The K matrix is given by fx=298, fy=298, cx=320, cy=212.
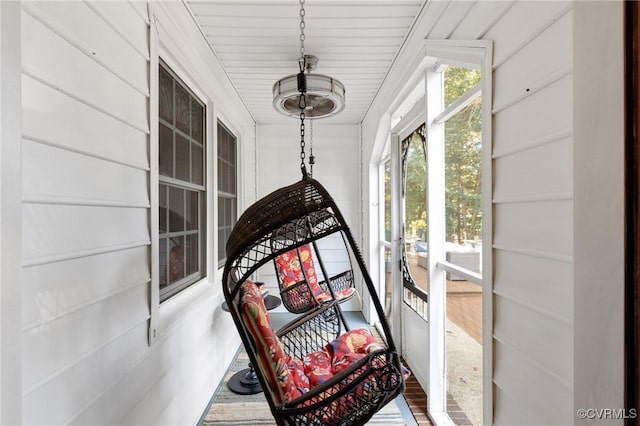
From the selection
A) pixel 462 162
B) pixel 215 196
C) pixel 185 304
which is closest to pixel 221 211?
pixel 215 196

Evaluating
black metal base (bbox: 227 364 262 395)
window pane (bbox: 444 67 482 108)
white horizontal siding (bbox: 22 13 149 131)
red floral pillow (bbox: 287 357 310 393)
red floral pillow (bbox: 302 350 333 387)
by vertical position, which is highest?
window pane (bbox: 444 67 482 108)

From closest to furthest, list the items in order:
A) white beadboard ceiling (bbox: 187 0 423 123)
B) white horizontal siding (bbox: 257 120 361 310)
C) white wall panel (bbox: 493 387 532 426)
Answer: white wall panel (bbox: 493 387 532 426) → white beadboard ceiling (bbox: 187 0 423 123) → white horizontal siding (bbox: 257 120 361 310)

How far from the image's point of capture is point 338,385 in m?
1.23

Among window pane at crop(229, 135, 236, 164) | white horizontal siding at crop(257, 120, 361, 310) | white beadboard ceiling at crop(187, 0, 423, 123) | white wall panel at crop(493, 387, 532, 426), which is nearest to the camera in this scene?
white wall panel at crop(493, 387, 532, 426)

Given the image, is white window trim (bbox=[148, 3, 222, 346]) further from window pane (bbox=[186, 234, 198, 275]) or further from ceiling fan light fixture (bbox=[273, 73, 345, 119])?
ceiling fan light fixture (bbox=[273, 73, 345, 119])

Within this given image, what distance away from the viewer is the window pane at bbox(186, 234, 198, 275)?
7.02 ft

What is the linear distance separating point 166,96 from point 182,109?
225 mm

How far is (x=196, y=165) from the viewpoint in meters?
2.28

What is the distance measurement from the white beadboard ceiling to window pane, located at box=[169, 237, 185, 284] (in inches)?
57.3

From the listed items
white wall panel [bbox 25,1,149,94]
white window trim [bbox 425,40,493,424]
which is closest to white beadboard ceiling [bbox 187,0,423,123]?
white window trim [bbox 425,40,493,424]

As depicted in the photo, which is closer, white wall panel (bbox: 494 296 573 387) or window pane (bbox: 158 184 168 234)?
white wall panel (bbox: 494 296 573 387)

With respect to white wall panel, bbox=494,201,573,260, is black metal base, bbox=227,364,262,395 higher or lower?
lower

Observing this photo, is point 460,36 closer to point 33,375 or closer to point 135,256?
point 135,256

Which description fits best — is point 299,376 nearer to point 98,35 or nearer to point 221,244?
point 98,35
